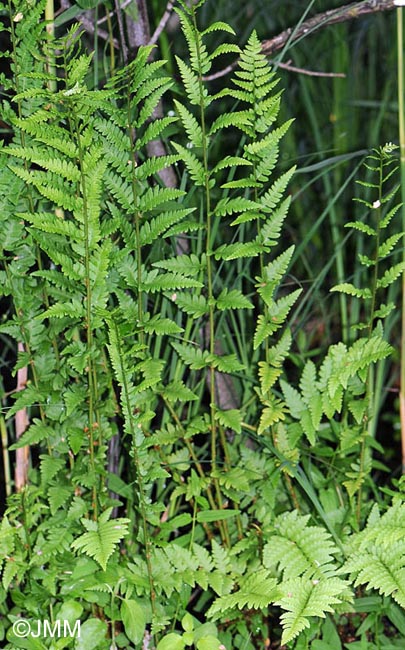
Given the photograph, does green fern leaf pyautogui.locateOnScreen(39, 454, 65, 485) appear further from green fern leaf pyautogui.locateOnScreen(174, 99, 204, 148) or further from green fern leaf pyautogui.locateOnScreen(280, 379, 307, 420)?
green fern leaf pyautogui.locateOnScreen(174, 99, 204, 148)

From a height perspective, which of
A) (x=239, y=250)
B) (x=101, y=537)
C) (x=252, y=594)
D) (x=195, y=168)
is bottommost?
(x=252, y=594)

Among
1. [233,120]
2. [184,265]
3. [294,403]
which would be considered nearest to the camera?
[233,120]

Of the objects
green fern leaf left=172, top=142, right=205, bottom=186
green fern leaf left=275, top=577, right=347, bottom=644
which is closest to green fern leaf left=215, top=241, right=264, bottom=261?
green fern leaf left=172, top=142, right=205, bottom=186

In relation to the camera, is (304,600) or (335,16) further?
(335,16)

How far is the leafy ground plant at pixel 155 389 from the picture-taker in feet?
4.27

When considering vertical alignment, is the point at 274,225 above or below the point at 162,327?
above

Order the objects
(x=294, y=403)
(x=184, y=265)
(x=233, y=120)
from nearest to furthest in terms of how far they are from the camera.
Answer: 1. (x=233, y=120)
2. (x=184, y=265)
3. (x=294, y=403)

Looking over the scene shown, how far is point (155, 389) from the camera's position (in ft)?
4.82

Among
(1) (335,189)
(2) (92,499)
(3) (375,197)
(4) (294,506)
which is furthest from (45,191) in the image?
(1) (335,189)

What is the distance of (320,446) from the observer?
5.72 feet

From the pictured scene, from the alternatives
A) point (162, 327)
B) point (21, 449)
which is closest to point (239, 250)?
point (162, 327)

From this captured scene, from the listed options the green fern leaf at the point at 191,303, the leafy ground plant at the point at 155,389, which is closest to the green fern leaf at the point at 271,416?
the leafy ground plant at the point at 155,389

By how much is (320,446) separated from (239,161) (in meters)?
0.73

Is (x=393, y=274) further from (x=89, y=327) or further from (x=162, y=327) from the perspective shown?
(x=89, y=327)
